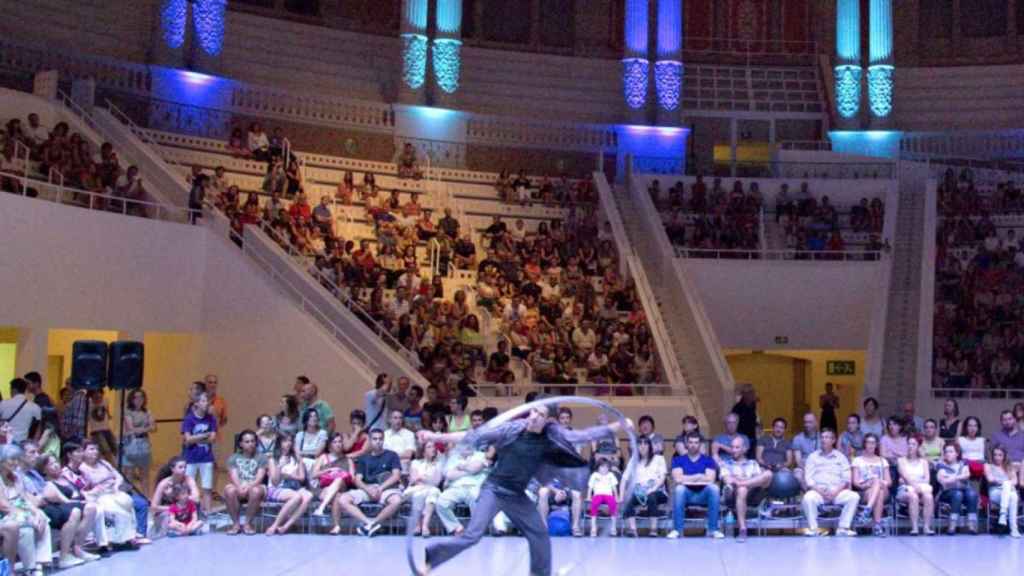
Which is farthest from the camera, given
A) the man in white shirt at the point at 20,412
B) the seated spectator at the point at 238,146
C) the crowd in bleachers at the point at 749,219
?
the crowd in bleachers at the point at 749,219

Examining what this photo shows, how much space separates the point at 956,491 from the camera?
15.7 m

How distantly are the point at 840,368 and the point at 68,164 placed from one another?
52.1 feet

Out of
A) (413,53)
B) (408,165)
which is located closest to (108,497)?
(408,165)

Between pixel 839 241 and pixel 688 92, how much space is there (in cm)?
833

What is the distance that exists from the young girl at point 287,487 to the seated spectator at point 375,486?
43 centimetres

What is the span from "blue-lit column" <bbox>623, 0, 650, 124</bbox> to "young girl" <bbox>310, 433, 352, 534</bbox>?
63.7ft

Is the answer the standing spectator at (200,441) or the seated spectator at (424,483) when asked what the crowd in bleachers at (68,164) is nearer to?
the standing spectator at (200,441)

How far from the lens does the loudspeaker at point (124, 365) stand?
15.4 m

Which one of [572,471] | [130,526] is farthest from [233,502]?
[572,471]

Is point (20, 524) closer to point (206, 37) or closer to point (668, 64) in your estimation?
point (206, 37)

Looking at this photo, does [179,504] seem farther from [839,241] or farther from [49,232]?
[839,241]

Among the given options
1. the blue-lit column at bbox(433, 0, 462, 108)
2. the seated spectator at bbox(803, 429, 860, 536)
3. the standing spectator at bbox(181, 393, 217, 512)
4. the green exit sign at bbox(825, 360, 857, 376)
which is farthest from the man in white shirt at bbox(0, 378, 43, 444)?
the green exit sign at bbox(825, 360, 857, 376)

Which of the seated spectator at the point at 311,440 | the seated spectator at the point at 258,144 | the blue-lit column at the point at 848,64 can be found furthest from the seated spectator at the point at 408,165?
the seated spectator at the point at 311,440

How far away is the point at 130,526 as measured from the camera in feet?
45.1
